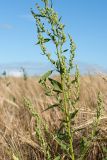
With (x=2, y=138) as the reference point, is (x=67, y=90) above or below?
above

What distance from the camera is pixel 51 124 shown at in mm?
3436

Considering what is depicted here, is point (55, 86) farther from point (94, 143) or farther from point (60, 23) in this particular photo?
point (94, 143)

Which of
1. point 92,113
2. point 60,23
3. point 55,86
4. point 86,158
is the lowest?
point 86,158

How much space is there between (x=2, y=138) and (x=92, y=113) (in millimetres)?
717

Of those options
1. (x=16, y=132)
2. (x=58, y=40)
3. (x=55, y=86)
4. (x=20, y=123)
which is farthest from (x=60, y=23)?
(x=20, y=123)

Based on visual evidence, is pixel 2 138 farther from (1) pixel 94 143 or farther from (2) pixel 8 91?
(2) pixel 8 91

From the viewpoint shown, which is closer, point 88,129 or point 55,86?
point 55,86

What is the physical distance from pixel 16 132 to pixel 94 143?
786 mm

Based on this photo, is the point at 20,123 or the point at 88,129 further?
the point at 20,123

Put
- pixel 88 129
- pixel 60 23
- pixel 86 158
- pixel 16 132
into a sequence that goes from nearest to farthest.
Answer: pixel 60 23, pixel 86 158, pixel 88 129, pixel 16 132

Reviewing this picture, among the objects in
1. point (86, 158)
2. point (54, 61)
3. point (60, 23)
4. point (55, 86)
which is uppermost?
point (60, 23)

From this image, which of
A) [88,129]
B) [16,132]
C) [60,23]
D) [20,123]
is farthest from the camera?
[20,123]

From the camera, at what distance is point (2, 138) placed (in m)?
3.18

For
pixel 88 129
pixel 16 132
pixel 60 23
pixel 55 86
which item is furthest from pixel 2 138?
pixel 60 23
